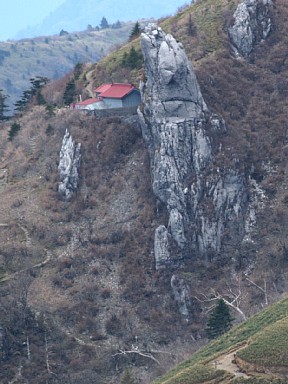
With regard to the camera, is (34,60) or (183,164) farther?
(34,60)

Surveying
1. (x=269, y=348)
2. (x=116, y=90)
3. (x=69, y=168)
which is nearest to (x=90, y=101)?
(x=116, y=90)

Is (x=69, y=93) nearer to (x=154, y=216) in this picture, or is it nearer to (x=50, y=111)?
(x=50, y=111)

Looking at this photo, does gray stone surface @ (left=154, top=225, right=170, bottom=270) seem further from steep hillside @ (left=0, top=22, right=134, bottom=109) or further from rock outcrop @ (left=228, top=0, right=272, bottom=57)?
steep hillside @ (left=0, top=22, right=134, bottom=109)

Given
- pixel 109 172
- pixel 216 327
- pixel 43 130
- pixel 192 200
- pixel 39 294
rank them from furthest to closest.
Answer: pixel 43 130 → pixel 109 172 → pixel 192 200 → pixel 39 294 → pixel 216 327

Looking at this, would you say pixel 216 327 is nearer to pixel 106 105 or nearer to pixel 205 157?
pixel 205 157

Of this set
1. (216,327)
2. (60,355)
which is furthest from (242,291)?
(60,355)
